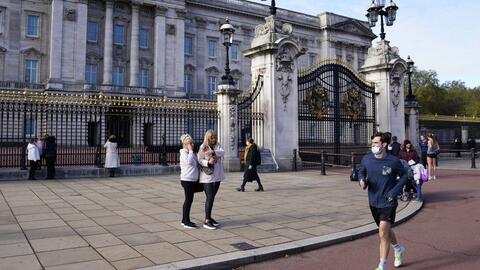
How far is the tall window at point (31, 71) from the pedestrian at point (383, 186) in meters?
48.3

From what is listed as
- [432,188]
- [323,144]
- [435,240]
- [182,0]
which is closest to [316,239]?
[435,240]

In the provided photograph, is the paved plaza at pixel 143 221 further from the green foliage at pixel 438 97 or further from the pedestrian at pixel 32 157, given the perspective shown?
the green foliage at pixel 438 97

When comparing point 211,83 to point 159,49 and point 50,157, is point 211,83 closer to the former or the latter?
point 159,49

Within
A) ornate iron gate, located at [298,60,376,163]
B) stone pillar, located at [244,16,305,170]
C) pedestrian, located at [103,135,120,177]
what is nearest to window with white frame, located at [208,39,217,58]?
ornate iron gate, located at [298,60,376,163]

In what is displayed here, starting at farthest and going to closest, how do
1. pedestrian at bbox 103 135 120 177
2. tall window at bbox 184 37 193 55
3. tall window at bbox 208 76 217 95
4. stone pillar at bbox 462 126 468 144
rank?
tall window at bbox 208 76 217 95, tall window at bbox 184 37 193 55, stone pillar at bbox 462 126 468 144, pedestrian at bbox 103 135 120 177

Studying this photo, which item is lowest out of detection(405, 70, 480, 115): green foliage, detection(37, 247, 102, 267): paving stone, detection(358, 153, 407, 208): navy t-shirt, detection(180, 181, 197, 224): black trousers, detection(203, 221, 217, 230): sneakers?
detection(37, 247, 102, 267): paving stone

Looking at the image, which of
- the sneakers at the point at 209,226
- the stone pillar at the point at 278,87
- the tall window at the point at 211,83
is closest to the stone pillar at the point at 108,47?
the tall window at the point at 211,83

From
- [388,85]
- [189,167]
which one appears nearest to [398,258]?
[189,167]

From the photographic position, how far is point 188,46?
188 ft

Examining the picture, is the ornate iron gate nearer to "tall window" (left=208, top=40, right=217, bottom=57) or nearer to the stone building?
the stone building

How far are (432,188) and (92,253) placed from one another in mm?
10955

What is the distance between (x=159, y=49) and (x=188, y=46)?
639 cm

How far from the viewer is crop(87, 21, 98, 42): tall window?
4947cm

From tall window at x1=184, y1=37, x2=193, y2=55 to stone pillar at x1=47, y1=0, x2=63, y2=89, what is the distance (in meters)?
16.3
